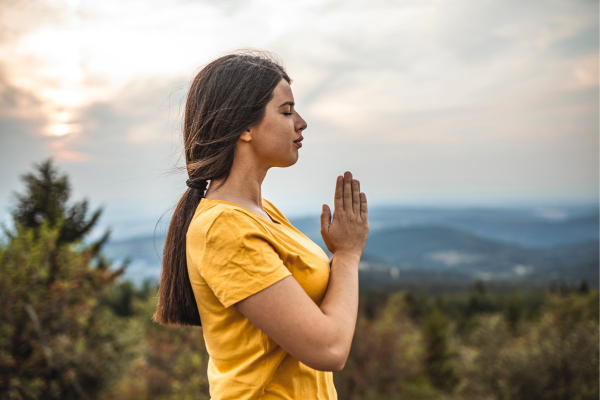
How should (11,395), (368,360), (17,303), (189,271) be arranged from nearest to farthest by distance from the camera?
(189,271)
(11,395)
(17,303)
(368,360)

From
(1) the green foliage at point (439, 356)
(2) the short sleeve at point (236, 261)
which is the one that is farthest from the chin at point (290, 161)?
(1) the green foliage at point (439, 356)

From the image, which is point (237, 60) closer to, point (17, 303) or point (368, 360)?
point (17, 303)

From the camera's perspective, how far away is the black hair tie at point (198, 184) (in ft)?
5.07

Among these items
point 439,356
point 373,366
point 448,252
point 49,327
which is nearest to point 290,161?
point 49,327

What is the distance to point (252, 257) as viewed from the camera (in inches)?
46.6

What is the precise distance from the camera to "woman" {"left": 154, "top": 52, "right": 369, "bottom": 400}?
1.16m

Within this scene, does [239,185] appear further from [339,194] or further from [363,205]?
[363,205]

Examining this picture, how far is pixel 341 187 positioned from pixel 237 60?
0.61 meters

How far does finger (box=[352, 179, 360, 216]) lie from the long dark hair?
0.42 metres

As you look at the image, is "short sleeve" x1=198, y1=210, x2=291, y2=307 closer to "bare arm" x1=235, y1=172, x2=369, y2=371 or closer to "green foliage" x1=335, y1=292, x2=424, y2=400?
"bare arm" x1=235, y1=172, x2=369, y2=371

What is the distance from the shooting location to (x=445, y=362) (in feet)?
106

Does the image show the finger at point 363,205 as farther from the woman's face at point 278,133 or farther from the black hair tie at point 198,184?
the black hair tie at point 198,184

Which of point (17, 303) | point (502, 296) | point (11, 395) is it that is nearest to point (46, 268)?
point (17, 303)

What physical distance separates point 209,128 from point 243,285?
1.96 ft
